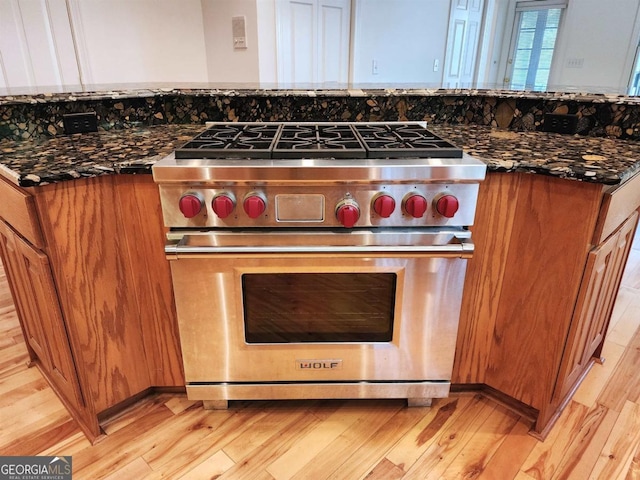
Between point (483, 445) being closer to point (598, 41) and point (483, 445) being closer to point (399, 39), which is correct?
point (399, 39)

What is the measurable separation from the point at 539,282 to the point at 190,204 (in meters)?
1.03

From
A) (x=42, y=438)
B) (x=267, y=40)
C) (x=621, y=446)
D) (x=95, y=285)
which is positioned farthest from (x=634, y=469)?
(x=267, y=40)

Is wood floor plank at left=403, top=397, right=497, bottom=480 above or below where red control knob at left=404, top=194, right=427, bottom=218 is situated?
below

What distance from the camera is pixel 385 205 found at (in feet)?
3.58

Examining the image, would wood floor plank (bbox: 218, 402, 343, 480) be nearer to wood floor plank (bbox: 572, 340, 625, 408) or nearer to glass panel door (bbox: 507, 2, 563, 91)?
wood floor plank (bbox: 572, 340, 625, 408)

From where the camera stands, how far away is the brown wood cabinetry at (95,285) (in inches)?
43.0

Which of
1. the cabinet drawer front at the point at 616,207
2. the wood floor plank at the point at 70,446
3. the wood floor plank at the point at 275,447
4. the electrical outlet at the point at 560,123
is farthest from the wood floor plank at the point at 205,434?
the electrical outlet at the point at 560,123

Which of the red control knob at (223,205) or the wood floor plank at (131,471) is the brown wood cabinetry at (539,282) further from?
the wood floor plank at (131,471)

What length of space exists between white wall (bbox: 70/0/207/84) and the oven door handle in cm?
263

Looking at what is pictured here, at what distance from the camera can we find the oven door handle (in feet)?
3.77

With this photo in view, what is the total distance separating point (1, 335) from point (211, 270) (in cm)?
135

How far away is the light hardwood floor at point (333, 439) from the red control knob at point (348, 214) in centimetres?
75

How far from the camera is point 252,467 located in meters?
1.25

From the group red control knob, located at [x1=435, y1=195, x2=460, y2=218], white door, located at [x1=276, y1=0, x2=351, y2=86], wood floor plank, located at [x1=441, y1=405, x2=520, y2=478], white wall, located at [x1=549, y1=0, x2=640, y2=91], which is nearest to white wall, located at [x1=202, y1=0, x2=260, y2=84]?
white door, located at [x1=276, y1=0, x2=351, y2=86]
